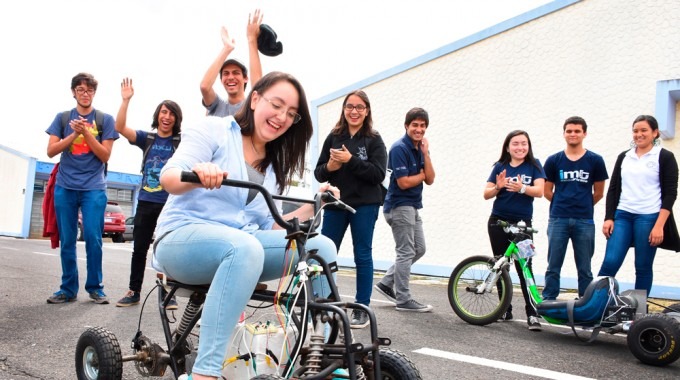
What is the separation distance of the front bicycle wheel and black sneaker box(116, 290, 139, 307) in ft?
10.1

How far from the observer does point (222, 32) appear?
12.9 ft

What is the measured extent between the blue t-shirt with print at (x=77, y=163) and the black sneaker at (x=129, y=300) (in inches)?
42.9

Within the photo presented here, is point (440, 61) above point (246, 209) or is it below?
above

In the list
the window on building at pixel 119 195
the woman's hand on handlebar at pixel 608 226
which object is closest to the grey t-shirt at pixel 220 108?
the woman's hand on handlebar at pixel 608 226

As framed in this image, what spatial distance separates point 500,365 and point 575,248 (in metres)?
2.10

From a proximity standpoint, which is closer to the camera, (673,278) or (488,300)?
(488,300)

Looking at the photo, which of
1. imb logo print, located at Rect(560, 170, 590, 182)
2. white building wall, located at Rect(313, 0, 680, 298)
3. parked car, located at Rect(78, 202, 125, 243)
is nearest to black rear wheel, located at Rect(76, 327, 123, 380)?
imb logo print, located at Rect(560, 170, 590, 182)

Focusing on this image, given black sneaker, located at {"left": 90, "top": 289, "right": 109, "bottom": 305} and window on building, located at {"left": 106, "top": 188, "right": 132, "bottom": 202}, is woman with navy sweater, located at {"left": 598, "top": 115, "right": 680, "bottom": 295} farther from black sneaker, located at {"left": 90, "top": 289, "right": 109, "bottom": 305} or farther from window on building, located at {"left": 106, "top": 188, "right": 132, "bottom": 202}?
window on building, located at {"left": 106, "top": 188, "right": 132, "bottom": 202}

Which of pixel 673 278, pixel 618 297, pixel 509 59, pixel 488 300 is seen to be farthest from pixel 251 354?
pixel 509 59

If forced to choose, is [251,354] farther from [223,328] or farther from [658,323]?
[658,323]

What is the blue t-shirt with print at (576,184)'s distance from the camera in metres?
5.09

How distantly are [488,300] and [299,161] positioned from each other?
323 cm

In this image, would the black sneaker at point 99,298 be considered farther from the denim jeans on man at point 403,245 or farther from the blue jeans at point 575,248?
the blue jeans at point 575,248

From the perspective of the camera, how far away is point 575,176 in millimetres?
5172
